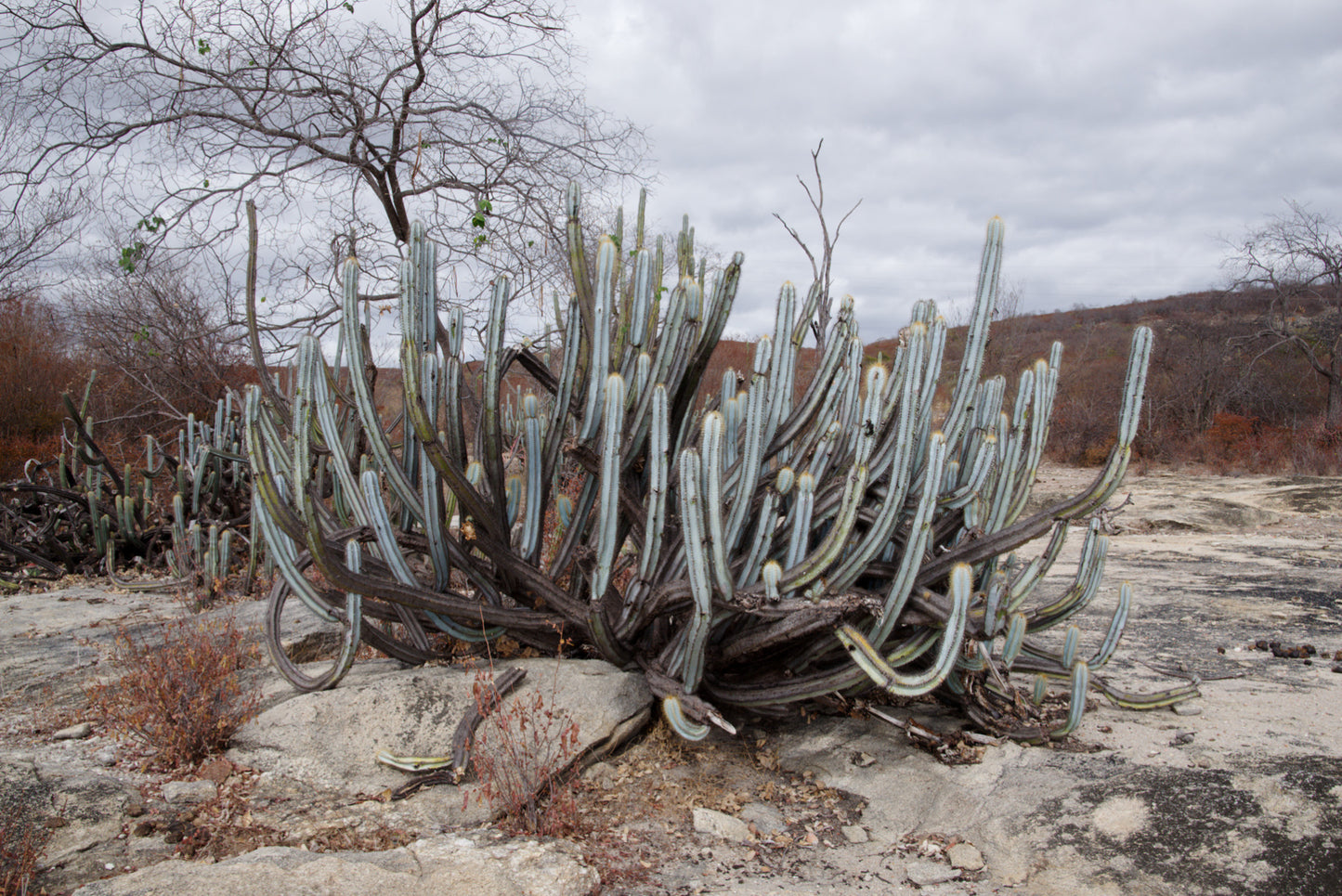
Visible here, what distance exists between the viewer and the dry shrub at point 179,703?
120 inches

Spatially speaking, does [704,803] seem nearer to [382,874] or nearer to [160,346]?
[382,874]

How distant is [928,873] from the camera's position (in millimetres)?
2457

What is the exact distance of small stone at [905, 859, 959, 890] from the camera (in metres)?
2.41

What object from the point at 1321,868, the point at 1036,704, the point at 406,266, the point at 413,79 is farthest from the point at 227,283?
the point at 1321,868

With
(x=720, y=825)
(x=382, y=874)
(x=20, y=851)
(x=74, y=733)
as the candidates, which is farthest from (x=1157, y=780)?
(x=74, y=733)

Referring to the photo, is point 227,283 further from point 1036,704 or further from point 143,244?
point 1036,704

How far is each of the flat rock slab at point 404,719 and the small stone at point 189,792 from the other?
0.58 feet

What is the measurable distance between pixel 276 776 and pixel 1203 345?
23.7m

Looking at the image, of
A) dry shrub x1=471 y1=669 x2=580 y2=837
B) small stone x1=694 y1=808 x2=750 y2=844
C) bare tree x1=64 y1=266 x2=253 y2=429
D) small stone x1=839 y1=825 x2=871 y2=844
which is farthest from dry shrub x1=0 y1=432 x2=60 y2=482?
small stone x1=839 y1=825 x2=871 y2=844

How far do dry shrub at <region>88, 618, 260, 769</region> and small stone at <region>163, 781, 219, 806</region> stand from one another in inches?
6.1

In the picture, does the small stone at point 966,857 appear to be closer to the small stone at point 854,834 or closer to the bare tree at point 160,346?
the small stone at point 854,834

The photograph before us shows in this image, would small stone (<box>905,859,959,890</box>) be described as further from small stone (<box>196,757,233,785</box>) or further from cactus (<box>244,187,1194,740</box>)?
small stone (<box>196,757,233,785</box>)

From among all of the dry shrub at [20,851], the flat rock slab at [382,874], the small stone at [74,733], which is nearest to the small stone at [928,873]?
the flat rock slab at [382,874]

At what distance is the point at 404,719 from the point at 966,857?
194 cm
